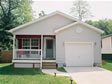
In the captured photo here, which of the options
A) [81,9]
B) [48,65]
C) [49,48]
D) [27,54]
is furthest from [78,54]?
[81,9]

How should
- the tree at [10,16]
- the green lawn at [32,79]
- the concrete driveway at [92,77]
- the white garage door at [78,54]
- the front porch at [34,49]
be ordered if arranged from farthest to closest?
the tree at [10,16]
the white garage door at [78,54]
the front porch at [34,49]
the concrete driveway at [92,77]
the green lawn at [32,79]

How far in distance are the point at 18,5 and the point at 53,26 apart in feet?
51.2

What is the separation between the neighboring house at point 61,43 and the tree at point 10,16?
9395 millimetres

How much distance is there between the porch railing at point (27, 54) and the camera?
51.5 feet

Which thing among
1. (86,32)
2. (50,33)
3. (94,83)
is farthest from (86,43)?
(94,83)

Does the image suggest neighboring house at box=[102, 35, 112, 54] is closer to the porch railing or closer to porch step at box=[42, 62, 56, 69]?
porch step at box=[42, 62, 56, 69]

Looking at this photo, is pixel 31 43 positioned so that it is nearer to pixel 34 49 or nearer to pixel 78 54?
pixel 34 49

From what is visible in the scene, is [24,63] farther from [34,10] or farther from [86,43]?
[34,10]

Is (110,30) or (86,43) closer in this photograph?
(86,43)

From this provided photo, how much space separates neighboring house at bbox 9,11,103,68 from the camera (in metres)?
15.7

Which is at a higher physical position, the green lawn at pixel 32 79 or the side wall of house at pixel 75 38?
the side wall of house at pixel 75 38

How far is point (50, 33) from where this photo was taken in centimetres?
1717

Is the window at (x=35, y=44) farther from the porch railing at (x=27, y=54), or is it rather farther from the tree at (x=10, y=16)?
the tree at (x=10, y=16)

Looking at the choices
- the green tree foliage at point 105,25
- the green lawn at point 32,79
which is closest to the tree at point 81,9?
the green tree foliage at point 105,25
